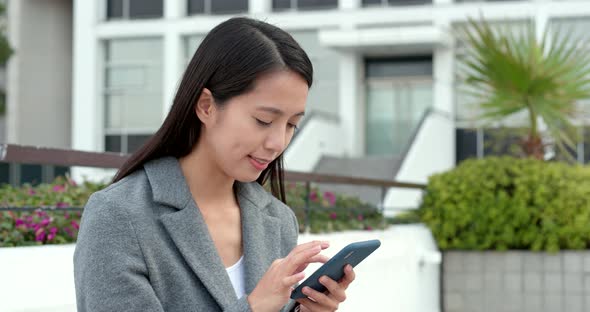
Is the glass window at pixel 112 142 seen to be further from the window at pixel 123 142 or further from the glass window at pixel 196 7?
the glass window at pixel 196 7

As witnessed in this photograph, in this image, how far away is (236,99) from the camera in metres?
2.04

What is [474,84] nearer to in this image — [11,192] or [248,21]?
[11,192]

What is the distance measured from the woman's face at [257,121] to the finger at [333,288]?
0.94 ft

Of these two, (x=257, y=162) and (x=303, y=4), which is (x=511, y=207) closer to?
(x=257, y=162)

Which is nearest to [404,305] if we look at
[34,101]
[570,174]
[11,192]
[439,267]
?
[439,267]

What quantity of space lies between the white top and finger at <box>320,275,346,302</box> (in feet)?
0.70

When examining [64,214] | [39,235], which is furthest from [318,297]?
[64,214]

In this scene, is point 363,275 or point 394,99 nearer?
point 363,275

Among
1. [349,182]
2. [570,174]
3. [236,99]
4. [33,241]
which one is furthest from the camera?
[570,174]

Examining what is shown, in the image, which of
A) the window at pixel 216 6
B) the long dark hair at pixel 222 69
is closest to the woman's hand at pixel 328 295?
the long dark hair at pixel 222 69

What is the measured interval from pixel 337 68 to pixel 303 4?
194 centimetres

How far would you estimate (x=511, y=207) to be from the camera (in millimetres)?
9758

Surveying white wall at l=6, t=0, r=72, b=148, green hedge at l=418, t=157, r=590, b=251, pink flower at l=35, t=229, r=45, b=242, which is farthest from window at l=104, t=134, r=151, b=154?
pink flower at l=35, t=229, r=45, b=242

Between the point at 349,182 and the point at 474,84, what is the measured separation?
147 inches
